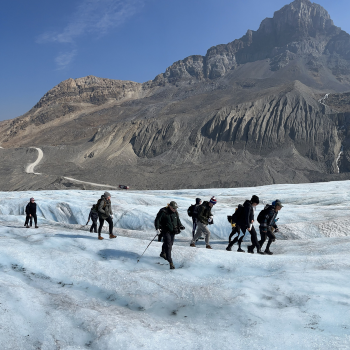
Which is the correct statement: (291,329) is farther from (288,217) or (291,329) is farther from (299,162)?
(299,162)

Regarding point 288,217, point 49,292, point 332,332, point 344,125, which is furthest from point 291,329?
point 344,125

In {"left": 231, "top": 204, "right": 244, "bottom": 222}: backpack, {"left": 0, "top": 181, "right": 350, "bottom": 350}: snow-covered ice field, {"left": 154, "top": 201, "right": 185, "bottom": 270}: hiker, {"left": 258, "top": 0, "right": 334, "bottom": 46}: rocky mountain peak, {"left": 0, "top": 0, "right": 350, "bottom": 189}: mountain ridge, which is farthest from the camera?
{"left": 258, "top": 0, "right": 334, "bottom": 46}: rocky mountain peak

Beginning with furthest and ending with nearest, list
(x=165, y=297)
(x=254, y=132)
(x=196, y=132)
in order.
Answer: (x=196, y=132) < (x=254, y=132) < (x=165, y=297)

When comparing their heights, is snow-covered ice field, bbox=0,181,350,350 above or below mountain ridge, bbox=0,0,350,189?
below

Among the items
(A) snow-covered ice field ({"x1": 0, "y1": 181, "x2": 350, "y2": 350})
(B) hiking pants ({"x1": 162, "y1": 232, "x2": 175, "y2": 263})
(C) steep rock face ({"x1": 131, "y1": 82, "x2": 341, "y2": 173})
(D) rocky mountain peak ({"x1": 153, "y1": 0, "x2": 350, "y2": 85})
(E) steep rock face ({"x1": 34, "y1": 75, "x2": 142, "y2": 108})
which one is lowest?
(A) snow-covered ice field ({"x1": 0, "y1": 181, "x2": 350, "y2": 350})

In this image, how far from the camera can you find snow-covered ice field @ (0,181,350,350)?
14.8 feet

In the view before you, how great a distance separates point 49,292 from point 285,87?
82.4 meters

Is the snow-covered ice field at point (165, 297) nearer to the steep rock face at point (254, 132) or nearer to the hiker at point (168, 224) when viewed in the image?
the hiker at point (168, 224)

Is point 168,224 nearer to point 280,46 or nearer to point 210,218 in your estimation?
point 210,218

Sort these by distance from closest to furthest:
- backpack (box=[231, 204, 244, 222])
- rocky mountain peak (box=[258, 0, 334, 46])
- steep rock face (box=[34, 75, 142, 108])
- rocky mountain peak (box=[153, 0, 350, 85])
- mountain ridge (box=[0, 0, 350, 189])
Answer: backpack (box=[231, 204, 244, 222]), mountain ridge (box=[0, 0, 350, 189]), steep rock face (box=[34, 75, 142, 108]), rocky mountain peak (box=[153, 0, 350, 85]), rocky mountain peak (box=[258, 0, 334, 46])

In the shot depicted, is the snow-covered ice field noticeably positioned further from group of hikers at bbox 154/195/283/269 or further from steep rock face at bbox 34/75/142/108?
steep rock face at bbox 34/75/142/108

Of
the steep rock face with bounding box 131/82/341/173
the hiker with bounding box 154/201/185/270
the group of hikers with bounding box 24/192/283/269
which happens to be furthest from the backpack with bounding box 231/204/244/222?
the steep rock face with bounding box 131/82/341/173

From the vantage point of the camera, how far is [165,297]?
5852 mm

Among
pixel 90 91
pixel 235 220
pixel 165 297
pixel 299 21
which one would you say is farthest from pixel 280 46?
pixel 165 297
